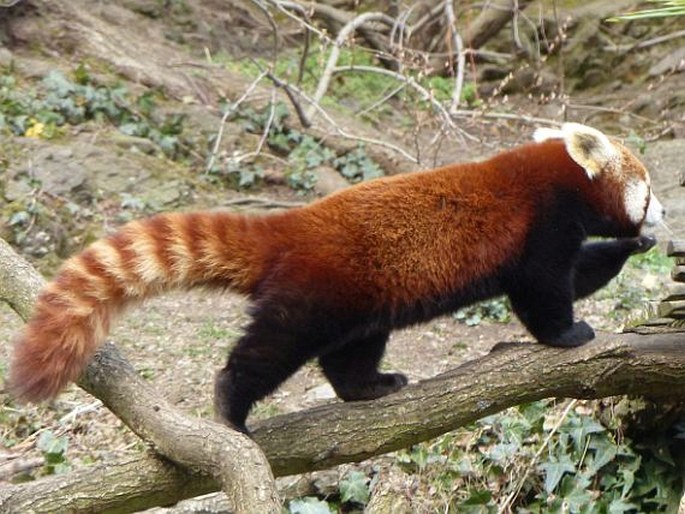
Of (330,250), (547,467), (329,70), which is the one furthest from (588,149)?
(329,70)

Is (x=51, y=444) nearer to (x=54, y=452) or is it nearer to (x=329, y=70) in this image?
(x=54, y=452)

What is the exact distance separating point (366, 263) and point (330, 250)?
0.14m

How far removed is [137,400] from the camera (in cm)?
316

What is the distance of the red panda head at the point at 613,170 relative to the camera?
3.95 metres

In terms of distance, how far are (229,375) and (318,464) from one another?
441 mm

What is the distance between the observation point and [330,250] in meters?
3.38

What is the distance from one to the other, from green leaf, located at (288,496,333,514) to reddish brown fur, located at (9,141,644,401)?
1.17m

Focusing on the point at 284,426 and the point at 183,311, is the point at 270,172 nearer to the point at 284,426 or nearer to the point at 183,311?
the point at 183,311

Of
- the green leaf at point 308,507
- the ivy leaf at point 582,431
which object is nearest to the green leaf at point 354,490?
the green leaf at point 308,507

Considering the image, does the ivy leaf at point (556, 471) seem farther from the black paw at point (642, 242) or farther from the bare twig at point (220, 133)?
the bare twig at point (220, 133)

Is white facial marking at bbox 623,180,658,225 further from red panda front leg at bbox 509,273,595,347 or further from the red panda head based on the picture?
red panda front leg at bbox 509,273,595,347

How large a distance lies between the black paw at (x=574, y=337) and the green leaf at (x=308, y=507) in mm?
1267

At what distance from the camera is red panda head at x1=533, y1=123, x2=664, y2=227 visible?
395 centimetres

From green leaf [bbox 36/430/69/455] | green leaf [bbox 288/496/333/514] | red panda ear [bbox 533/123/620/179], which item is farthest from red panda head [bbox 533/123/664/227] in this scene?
green leaf [bbox 36/430/69/455]
